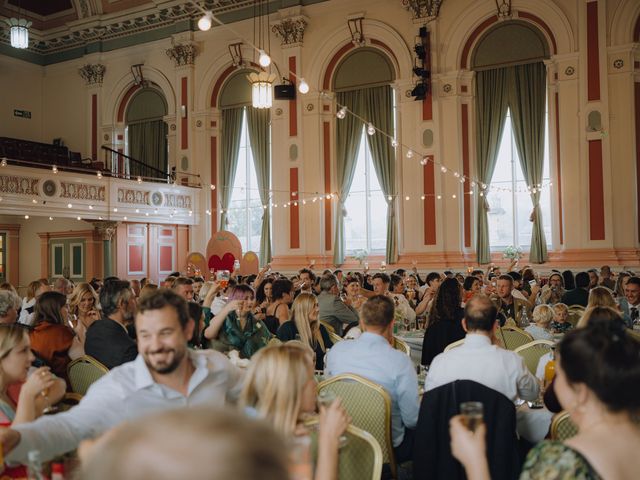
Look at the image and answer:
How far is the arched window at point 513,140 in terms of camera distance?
48.7ft

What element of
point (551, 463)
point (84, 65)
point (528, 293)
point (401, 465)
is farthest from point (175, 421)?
point (84, 65)

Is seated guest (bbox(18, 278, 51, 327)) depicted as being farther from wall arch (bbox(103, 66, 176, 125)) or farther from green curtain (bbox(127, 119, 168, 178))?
wall arch (bbox(103, 66, 176, 125))

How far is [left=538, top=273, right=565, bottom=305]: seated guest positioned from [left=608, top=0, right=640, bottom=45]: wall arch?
6218mm

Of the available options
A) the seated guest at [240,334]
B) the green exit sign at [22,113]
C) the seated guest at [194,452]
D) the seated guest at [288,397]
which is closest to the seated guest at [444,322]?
the seated guest at [240,334]

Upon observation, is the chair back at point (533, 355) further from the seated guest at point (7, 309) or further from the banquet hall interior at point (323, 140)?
the banquet hall interior at point (323, 140)

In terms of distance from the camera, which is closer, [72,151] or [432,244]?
[432,244]

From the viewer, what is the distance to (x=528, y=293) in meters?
10.3

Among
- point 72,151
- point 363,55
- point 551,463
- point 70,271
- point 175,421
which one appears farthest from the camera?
point 72,151

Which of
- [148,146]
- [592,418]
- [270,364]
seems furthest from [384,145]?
[592,418]

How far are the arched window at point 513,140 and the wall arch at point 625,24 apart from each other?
1441mm

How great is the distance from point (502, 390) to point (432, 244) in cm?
1217

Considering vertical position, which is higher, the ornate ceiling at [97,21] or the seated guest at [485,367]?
the ornate ceiling at [97,21]

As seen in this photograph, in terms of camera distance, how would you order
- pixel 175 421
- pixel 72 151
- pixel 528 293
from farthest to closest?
pixel 72 151, pixel 528 293, pixel 175 421

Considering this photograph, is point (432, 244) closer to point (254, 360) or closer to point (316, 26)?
point (316, 26)
